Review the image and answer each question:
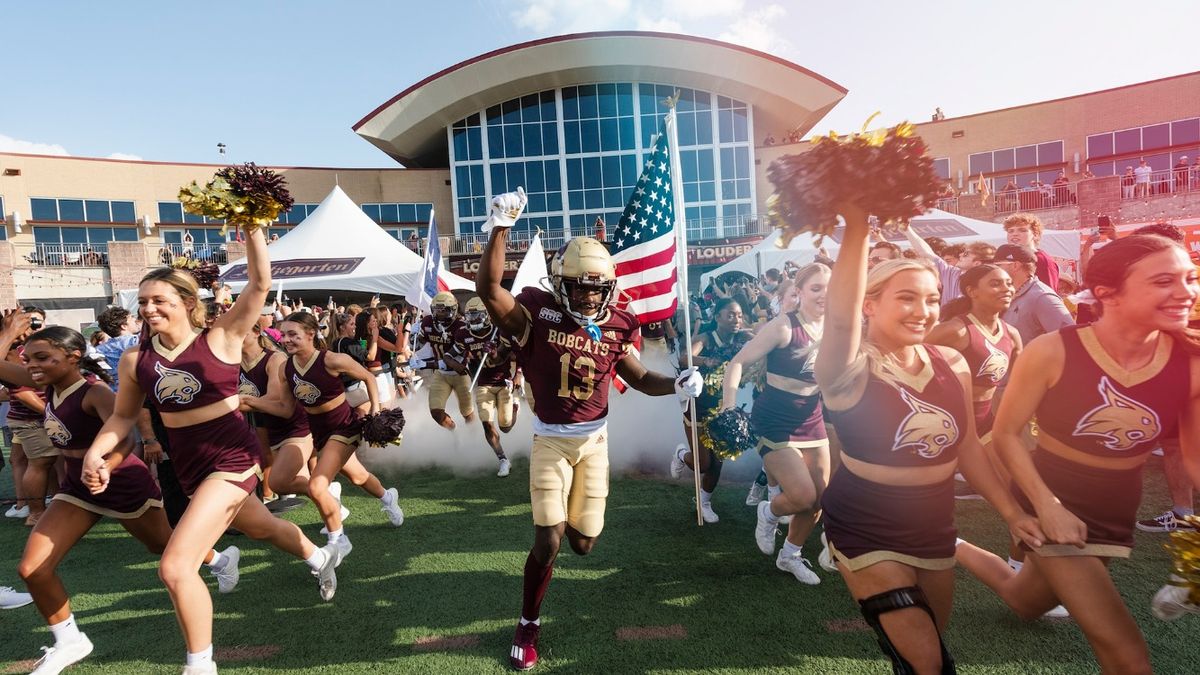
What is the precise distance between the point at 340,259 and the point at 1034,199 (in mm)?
26095

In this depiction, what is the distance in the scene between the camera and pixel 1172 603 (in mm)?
2281

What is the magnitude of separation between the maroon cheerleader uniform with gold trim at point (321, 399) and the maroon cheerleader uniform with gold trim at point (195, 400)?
1741 millimetres

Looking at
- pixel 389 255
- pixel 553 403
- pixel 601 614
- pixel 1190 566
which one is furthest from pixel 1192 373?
pixel 389 255

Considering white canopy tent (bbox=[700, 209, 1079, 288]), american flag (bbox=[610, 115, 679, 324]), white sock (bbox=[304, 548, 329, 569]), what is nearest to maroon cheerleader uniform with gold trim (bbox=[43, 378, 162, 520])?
white sock (bbox=[304, 548, 329, 569])

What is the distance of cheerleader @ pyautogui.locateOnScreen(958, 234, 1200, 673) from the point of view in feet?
7.64

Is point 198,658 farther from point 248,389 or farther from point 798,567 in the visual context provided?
point 798,567

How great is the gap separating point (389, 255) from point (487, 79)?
21.9 metres

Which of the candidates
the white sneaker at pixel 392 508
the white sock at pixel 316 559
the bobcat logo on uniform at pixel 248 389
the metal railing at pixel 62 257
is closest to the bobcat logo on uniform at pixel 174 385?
the white sock at pixel 316 559

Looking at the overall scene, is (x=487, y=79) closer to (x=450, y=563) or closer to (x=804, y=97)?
(x=804, y=97)

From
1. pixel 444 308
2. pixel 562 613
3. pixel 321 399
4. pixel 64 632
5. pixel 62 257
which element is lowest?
pixel 562 613

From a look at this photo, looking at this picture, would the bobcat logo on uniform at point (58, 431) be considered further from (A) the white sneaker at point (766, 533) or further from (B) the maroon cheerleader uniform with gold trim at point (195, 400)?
(A) the white sneaker at point (766, 533)

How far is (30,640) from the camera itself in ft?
12.9

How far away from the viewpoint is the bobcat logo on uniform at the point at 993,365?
A: 14.0 ft

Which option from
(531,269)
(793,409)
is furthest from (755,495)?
(531,269)
